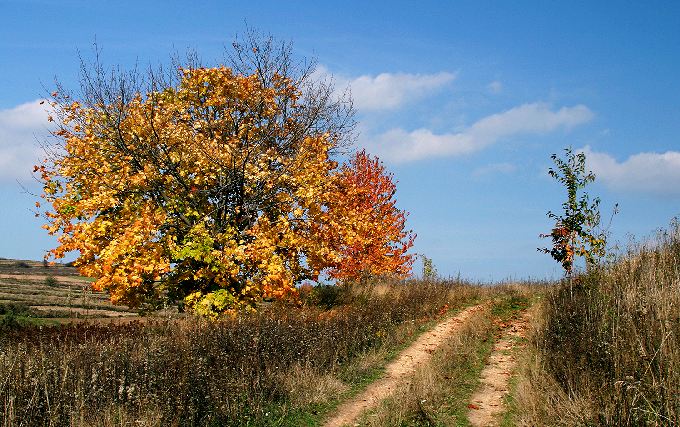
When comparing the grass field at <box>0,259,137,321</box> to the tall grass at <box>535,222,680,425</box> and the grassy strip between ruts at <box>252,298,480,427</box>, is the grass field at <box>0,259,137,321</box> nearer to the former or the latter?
the grassy strip between ruts at <box>252,298,480,427</box>

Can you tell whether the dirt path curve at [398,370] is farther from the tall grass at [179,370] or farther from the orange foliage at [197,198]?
the orange foliage at [197,198]

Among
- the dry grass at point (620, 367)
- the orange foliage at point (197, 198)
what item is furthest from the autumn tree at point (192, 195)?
the dry grass at point (620, 367)

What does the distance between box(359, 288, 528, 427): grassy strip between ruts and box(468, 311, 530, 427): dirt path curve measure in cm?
18

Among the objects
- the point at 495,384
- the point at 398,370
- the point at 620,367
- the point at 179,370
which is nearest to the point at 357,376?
the point at 398,370

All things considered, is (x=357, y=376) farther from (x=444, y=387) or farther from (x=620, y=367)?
(x=620, y=367)

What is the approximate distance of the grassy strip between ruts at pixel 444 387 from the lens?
1041 centimetres

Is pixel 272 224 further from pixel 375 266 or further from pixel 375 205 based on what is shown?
pixel 375 205

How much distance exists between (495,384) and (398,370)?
100 inches

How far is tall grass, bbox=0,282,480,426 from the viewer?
27.8ft

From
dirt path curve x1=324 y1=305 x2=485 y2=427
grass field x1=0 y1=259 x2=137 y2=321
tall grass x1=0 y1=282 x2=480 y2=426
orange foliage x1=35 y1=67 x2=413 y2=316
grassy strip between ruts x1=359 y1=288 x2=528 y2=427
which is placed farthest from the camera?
grass field x1=0 y1=259 x2=137 y2=321

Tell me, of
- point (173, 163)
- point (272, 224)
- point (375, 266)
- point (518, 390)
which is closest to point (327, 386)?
point (518, 390)

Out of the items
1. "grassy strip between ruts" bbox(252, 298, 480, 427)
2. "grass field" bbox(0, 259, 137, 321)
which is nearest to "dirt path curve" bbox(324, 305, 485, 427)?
"grassy strip between ruts" bbox(252, 298, 480, 427)

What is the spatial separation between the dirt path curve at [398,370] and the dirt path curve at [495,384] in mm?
1679

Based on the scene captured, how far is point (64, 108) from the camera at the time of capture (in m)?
21.1
